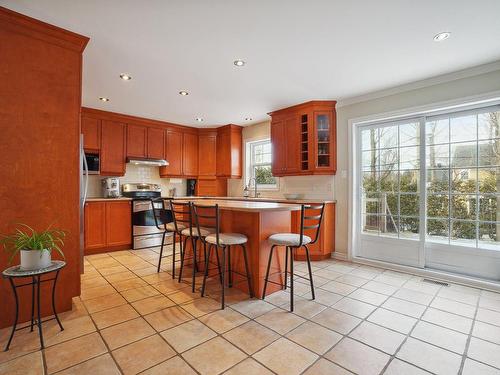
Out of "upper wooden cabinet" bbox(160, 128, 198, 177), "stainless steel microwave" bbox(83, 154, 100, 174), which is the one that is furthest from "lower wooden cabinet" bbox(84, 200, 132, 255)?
"upper wooden cabinet" bbox(160, 128, 198, 177)

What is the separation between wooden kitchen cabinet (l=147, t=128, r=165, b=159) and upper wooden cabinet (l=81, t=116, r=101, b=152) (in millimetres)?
890

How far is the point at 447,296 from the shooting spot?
8.65ft

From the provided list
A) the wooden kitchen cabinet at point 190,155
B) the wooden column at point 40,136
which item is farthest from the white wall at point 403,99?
the wooden column at point 40,136

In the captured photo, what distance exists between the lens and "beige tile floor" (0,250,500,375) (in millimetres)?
1589

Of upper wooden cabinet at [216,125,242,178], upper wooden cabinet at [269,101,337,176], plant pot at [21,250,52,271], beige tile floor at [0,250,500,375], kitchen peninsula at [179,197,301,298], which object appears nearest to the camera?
beige tile floor at [0,250,500,375]

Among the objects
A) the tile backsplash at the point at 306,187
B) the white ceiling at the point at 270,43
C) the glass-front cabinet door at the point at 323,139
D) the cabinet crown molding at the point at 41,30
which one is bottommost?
the tile backsplash at the point at 306,187

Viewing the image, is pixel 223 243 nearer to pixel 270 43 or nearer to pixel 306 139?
pixel 270 43

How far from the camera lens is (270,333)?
1.93 meters

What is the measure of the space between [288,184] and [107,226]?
3.24 metres

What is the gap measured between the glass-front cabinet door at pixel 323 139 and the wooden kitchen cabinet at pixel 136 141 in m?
3.29

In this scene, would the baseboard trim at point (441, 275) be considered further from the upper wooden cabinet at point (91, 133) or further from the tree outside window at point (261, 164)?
A: the upper wooden cabinet at point (91, 133)

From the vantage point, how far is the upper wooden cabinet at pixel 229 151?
5.58m

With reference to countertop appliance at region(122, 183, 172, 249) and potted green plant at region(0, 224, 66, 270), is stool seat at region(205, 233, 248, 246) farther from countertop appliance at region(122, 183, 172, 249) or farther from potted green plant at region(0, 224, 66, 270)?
countertop appliance at region(122, 183, 172, 249)

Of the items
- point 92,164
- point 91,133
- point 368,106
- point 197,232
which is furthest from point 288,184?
point 91,133
